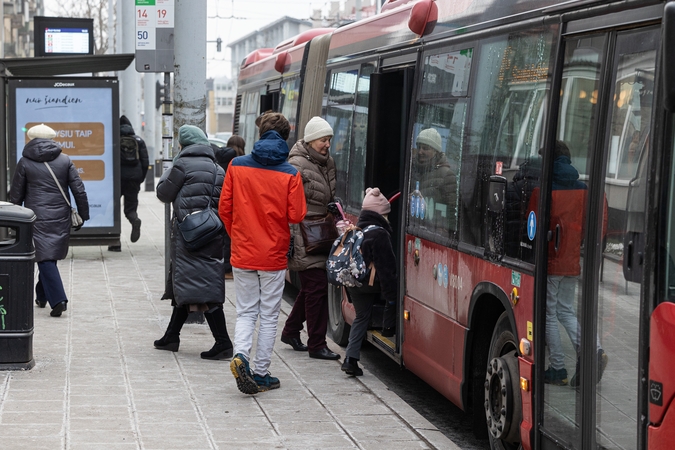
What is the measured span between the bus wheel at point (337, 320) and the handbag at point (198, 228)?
1783 mm

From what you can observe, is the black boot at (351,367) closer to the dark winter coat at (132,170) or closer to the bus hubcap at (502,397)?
the bus hubcap at (502,397)

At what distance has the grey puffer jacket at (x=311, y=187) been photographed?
840 centimetres

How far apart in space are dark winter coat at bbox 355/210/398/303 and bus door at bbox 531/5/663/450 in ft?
8.27

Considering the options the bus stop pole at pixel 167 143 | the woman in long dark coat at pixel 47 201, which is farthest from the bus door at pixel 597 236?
the bus stop pole at pixel 167 143

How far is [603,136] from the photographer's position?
4691 millimetres

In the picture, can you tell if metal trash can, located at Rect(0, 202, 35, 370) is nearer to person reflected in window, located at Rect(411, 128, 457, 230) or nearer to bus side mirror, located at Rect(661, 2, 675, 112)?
person reflected in window, located at Rect(411, 128, 457, 230)

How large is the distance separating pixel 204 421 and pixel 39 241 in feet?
13.6

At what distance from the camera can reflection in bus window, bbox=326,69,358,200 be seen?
9531 millimetres

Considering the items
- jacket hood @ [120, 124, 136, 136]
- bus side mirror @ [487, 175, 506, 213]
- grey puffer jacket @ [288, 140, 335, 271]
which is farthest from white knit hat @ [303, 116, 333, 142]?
jacket hood @ [120, 124, 136, 136]

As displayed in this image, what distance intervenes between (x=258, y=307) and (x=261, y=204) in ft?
2.43

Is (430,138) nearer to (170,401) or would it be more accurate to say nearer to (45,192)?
(170,401)

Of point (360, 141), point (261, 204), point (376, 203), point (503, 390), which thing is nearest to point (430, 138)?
point (376, 203)

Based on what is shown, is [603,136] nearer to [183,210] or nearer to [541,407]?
[541,407]

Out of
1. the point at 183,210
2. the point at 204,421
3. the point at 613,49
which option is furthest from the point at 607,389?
the point at 183,210
